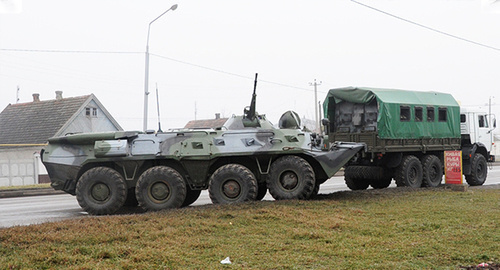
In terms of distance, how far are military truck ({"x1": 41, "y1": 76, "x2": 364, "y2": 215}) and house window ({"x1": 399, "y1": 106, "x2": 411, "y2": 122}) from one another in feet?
15.8

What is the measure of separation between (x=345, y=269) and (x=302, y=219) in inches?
123

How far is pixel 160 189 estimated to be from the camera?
11258 mm

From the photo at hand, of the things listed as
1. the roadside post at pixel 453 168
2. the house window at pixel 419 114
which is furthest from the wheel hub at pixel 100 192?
the house window at pixel 419 114

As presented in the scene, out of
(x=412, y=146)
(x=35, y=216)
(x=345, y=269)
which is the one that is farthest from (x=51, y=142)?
(x=412, y=146)

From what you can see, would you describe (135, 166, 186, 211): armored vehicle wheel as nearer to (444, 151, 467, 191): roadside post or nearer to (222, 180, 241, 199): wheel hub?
(222, 180, 241, 199): wheel hub

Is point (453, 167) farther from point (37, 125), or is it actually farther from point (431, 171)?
point (37, 125)

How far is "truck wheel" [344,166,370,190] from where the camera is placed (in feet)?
53.8

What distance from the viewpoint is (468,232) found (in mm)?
7801

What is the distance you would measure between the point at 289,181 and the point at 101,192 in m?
3.95

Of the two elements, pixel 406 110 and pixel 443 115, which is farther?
pixel 443 115

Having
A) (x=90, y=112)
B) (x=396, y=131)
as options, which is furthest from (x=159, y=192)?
(x=90, y=112)

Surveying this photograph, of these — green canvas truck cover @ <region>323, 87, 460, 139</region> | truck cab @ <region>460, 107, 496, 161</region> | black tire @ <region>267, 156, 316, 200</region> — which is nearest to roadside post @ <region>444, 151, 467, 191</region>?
green canvas truck cover @ <region>323, 87, 460, 139</region>

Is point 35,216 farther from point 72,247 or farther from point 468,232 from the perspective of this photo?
point 468,232

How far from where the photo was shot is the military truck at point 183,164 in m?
Result: 11.2
